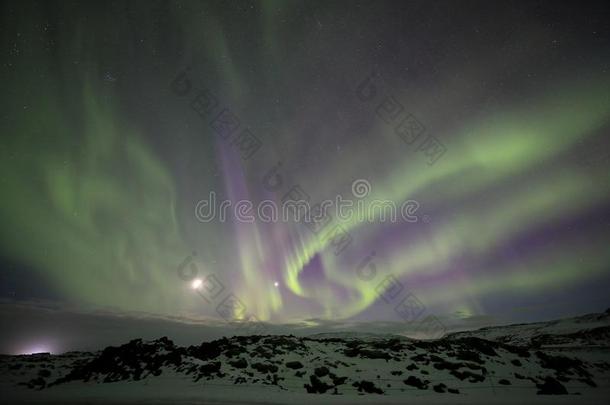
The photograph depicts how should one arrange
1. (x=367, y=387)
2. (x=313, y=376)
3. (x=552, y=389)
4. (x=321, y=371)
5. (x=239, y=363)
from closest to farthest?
(x=552, y=389), (x=367, y=387), (x=313, y=376), (x=321, y=371), (x=239, y=363)

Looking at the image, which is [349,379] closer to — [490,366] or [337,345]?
[337,345]

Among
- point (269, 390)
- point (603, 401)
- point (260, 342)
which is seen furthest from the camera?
point (260, 342)

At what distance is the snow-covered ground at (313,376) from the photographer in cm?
1564

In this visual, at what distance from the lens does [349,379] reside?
19.3 meters

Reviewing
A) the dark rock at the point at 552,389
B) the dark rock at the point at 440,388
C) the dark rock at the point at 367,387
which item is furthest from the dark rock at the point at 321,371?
the dark rock at the point at 552,389

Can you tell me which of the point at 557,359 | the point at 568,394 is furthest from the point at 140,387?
the point at 557,359

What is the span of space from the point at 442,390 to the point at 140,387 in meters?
18.0

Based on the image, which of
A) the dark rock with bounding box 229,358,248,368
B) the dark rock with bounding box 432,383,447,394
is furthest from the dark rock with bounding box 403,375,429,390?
the dark rock with bounding box 229,358,248,368

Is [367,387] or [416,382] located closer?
[367,387]

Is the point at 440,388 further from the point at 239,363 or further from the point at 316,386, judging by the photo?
the point at 239,363

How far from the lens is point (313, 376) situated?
755 inches

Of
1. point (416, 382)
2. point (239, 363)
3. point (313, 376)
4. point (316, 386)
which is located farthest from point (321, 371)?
point (416, 382)

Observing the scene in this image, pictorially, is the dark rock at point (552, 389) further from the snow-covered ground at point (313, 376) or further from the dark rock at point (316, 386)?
the dark rock at point (316, 386)

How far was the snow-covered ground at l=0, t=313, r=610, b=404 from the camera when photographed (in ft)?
51.3
